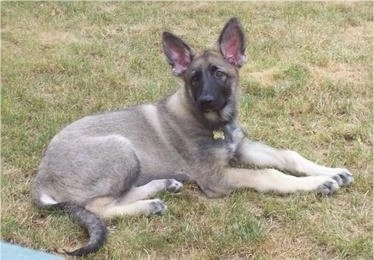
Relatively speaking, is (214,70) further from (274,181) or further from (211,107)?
(274,181)

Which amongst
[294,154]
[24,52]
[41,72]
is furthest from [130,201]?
[24,52]

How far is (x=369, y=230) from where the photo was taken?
4.42 m

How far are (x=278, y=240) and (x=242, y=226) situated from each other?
0.26 m

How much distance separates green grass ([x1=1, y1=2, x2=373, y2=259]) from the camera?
4379mm

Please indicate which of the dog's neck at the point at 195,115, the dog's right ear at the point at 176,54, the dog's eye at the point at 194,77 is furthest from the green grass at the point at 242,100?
the dog's right ear at the point at 176,54

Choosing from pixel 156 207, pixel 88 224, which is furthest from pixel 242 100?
pixel 88 224

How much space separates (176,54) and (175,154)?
75 centimetres

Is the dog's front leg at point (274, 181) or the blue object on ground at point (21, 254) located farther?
the dog's front leg at point (274, 181)

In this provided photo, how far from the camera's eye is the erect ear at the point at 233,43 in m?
5.02

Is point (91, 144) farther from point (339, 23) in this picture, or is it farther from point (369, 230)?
point (339, 23)

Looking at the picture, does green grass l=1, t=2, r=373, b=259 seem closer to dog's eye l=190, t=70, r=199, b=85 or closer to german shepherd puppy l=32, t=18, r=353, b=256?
german shepherd puppy l=32, t=18, r=353, b=256

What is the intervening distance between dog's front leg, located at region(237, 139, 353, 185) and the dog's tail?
55.4 inches

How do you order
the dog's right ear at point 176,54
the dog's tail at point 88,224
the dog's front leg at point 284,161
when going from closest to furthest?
the dog's tail at point 88,224
the dog's front leg at point 284,161
the dog's right ear at point 176,54

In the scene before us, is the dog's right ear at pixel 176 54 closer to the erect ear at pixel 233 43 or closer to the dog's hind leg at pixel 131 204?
the erect ear at pixel 233 43
